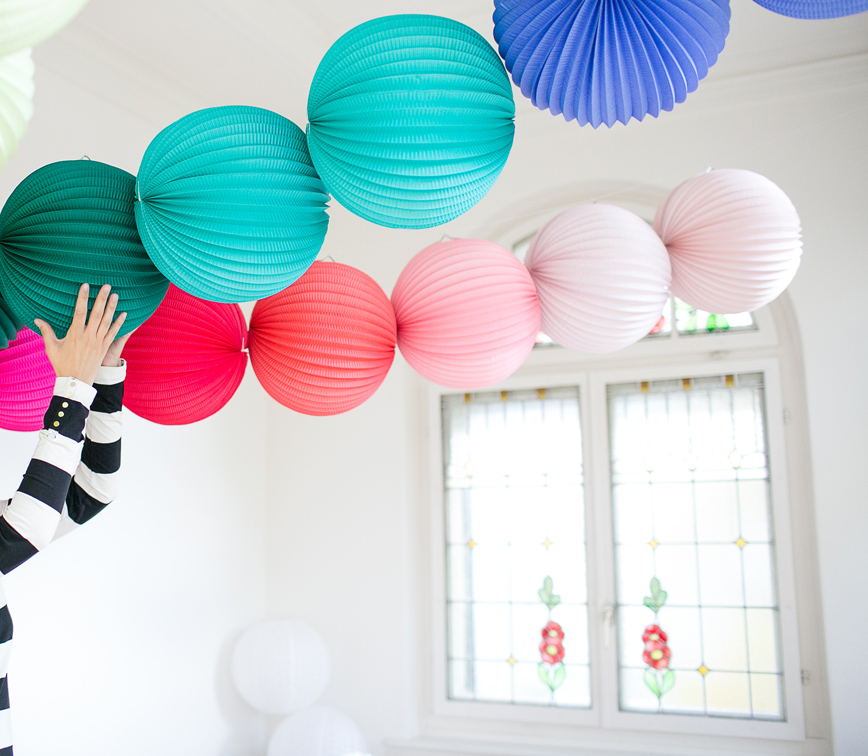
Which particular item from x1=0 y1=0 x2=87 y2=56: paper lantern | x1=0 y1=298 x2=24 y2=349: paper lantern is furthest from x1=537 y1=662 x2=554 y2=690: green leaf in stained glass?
x1=0 y1=0 x2=87 y2=56: paper lantern

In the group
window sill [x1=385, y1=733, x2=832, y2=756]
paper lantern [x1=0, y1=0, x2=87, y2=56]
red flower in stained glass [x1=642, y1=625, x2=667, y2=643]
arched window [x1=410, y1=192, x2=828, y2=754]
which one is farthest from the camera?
red flower in stained glass [x1=642, y1=625, x2=667, y2=643]

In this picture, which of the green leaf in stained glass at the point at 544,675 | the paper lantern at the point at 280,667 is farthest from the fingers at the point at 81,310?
the green leaf in stained glass at the point at 544,675

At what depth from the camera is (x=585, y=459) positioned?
3.30 metres

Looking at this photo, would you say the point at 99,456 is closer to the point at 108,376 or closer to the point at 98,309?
the point at 108,376

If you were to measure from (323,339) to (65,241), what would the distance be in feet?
1.76

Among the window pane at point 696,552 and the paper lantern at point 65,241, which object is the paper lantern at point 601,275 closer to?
the paper lantern at point 65,241

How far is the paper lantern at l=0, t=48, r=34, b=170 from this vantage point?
1.13 meters

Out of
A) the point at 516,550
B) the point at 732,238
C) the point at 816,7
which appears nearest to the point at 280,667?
the point at 516,550

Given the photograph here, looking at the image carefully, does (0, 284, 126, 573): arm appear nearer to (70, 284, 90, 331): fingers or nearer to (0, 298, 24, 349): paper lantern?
(70, 284, 90, 331): fingers

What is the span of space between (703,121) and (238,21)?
1850mm

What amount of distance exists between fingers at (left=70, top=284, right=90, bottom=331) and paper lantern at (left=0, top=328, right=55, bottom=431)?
314 millimetres

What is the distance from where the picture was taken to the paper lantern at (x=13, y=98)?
1133 mm

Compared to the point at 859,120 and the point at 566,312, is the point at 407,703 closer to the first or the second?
the point at 566,312

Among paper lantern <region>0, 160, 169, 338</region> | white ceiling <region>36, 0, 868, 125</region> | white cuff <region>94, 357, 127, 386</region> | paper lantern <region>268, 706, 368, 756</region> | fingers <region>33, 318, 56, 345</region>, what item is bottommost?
paper lantern <region>268, 706, 368, 756</region>
